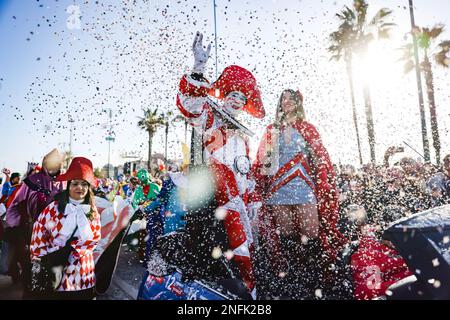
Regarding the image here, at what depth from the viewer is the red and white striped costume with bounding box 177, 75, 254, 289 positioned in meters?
2.73

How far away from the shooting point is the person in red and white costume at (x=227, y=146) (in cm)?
275

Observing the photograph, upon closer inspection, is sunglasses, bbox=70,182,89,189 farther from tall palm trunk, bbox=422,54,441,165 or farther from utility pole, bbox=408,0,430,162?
tall palm trunk, bbox=422,54,441,165

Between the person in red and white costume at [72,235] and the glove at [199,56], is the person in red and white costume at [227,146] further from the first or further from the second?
the person in red and white costume at [72,235]

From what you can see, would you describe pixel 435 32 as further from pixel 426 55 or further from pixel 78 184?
pixel 78 184

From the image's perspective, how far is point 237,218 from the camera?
2.78m

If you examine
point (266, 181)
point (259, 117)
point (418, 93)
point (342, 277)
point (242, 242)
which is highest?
point (418, 93)

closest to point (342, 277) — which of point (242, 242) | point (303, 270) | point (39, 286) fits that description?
point (303, 270)

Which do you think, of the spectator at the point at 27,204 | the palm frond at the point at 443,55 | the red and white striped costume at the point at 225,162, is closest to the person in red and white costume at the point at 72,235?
the red and white striped costume at the point at 225,162

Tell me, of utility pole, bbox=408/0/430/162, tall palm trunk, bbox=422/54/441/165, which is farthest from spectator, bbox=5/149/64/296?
tall palm trunk, bbox=422/54/441/165
